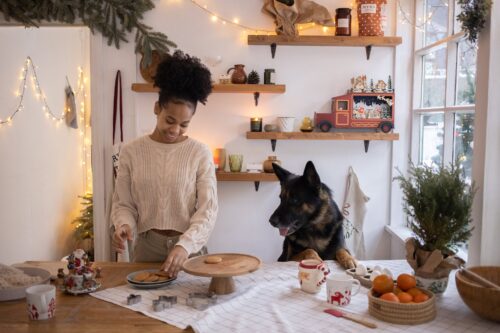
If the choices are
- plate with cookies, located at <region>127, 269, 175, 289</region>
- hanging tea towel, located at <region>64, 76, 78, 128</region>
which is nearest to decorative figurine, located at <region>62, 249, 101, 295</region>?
plate with cookies, located at <region>127, 269, 175, 289</region>

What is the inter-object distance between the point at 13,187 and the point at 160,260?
109 inches

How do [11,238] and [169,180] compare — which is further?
[11,238]

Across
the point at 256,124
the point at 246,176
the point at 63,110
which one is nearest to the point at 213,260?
the point at 246,176

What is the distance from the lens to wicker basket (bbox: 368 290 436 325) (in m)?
1.53

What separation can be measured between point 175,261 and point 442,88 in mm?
2243

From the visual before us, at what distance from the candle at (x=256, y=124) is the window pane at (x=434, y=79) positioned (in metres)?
1.21

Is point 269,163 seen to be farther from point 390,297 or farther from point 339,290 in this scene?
point 390,297

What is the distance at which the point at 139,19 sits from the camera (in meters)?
3.54

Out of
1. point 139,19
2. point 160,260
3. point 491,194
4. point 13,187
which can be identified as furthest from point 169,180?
point 13,187

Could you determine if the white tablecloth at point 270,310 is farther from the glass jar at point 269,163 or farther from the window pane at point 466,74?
the glass jar at point 269,163

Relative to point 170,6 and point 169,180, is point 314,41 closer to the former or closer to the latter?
point 170,6

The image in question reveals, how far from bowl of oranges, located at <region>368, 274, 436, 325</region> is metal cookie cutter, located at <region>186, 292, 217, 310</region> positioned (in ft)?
1.75

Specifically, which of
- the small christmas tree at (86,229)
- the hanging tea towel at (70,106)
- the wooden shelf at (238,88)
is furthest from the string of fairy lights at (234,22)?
the small christmas tree at (86,229)

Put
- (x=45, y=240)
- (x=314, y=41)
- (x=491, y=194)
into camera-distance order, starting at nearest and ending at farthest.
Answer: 1. (x=491, y=194)
2. (x=314, y=41)
3. (x=45, y=240)
